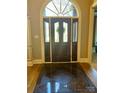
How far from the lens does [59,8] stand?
722 centimetres

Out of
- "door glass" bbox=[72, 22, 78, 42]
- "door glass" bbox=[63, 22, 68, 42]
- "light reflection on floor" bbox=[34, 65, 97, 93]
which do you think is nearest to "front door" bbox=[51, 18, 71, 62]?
"door glass" bbox=[63, 22, 68, 42]

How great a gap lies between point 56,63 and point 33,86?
10.4ft

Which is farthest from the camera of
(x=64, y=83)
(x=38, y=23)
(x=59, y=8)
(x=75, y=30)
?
(x=75, y=30)

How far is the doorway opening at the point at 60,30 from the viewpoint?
7.18m

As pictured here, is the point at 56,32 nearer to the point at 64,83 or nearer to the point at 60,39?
the point at 60,39

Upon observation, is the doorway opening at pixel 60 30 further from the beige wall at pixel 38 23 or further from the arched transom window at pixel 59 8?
the beige wall at pixel 38 23

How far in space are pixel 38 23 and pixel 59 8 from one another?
114cm

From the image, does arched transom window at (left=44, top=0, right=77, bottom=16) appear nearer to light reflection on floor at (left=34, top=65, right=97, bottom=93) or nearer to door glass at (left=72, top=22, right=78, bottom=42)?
door glass at (left=72, top=22, right=78, bottom=42)

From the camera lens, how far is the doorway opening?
7.18 metres

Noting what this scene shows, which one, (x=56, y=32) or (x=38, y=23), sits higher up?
(x=38, y=23)

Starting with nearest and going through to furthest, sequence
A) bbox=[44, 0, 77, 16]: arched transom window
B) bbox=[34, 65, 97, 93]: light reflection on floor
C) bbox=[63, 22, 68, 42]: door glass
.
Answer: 1. bbox=[34, 65, 97, 93]: light reflection on floor
2. bbox=[44, 0, 77, 16]: arched transom window
3. bbox=[63, 22, 68, 42]: door glass

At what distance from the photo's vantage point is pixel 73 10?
7.24 meters

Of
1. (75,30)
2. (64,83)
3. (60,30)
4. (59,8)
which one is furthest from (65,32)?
(64,83)
